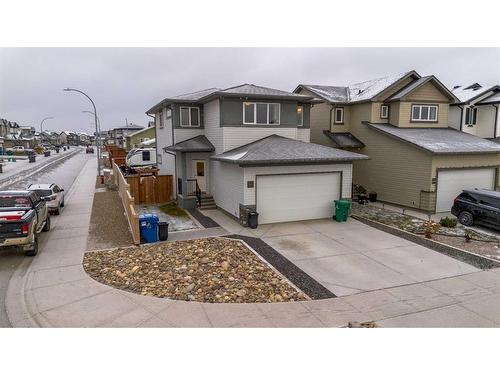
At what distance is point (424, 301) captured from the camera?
8766 mm

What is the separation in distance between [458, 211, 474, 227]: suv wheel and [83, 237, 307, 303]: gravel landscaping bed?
37.1 ft

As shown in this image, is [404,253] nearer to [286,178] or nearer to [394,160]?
[286,178]

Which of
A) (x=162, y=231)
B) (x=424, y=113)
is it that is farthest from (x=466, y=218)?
(x=162, y=231)

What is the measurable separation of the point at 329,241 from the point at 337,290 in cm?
457

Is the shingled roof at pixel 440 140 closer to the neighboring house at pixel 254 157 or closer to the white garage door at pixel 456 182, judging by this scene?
the white garage door at pixel 456 182

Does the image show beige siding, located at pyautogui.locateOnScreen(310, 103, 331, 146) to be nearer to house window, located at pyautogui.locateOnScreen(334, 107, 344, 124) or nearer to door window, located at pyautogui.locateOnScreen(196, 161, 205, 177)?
house window, located at pyautogui.locateOnScreen(334, 107, 344, 124)

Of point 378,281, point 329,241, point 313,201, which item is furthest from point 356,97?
point 378,281

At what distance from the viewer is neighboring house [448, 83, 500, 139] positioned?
26.3 m

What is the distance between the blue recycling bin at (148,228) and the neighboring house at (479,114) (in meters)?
24.3

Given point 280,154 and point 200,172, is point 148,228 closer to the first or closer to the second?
point 280,154

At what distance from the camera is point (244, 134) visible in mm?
18875

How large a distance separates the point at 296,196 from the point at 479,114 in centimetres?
1974

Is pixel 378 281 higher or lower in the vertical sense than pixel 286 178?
lower

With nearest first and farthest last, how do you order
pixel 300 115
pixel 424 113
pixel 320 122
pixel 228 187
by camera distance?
pixel 228 187 < pixel 300 115 < pixel 424 113 < pixel 320 122
